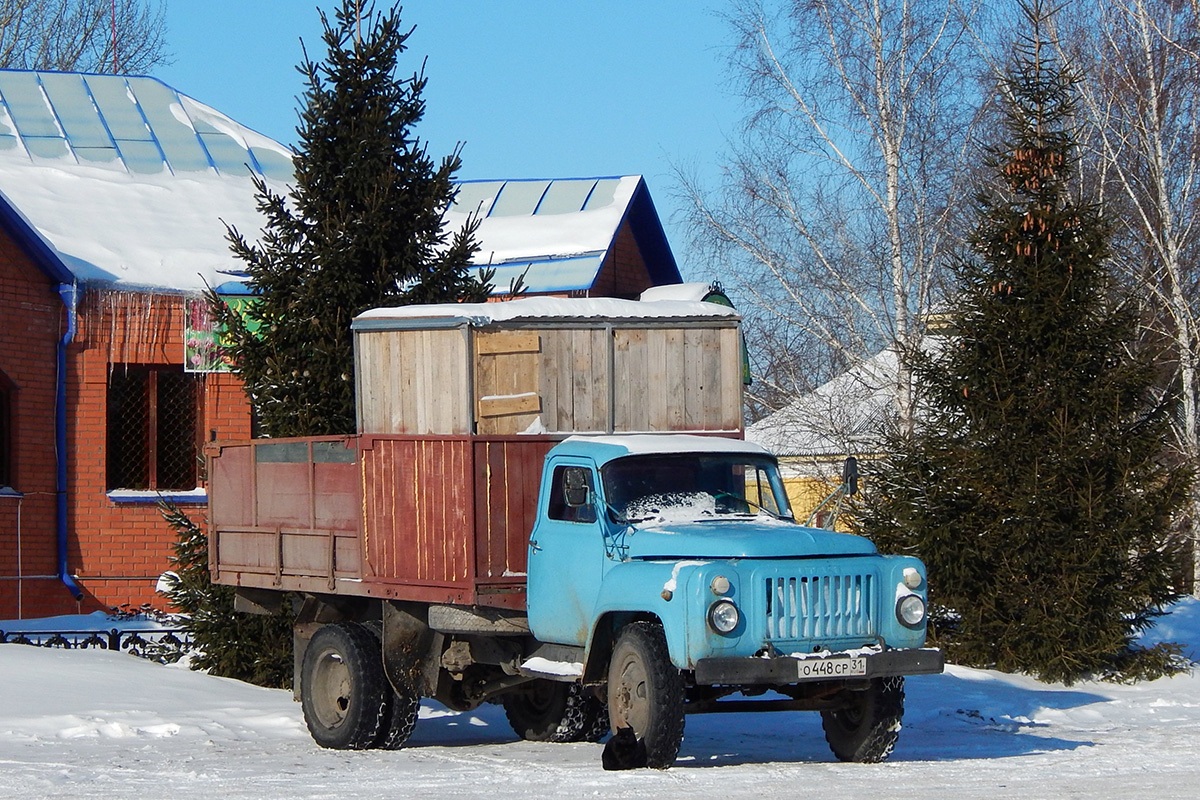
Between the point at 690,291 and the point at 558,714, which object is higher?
the point at 690,291

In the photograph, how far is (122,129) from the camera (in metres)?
24.3

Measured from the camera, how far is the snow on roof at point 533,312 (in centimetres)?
1135

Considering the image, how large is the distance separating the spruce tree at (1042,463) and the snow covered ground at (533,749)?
0.59 metres

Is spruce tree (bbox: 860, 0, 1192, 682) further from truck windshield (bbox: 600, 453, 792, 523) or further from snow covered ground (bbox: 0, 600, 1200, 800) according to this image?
truck windshield (bbox: 600, 453, 792, 523)

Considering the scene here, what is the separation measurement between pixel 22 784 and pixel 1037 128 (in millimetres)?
11384

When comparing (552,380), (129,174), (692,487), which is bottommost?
(692,487)

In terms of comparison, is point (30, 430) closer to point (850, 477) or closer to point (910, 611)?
point (850, 477)

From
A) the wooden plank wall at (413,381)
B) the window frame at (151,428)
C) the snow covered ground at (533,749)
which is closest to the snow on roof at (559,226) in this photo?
the window frame at (151,428)

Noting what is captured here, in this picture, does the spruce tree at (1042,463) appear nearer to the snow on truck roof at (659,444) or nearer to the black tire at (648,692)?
the snow on truck roof at (659,444)

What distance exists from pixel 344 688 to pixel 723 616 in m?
3.51

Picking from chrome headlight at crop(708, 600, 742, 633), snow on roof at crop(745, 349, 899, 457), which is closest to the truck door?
chrome headlight at crop(708, 600, 742, 633)

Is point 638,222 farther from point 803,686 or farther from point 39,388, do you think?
point 803,686

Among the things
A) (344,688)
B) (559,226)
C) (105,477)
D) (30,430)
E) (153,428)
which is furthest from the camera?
(559,226)

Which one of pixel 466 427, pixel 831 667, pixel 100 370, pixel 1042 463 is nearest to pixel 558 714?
pixel 466 427
